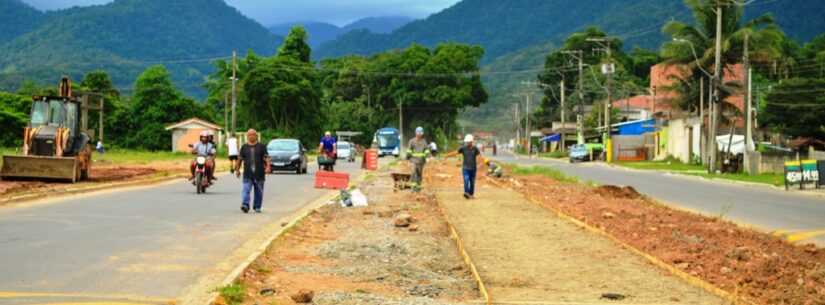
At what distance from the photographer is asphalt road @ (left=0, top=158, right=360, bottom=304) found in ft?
32.7

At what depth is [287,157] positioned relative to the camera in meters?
42.0

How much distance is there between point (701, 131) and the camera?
66000 millimetres

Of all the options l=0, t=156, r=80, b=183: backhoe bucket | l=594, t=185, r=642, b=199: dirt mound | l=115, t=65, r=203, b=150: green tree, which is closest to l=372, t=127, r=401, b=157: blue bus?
l=115, t=65, r=203, b=150: green tree

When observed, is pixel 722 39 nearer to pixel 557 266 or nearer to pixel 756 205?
pixel 756 205

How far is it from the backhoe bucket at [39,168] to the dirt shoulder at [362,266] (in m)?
11.1

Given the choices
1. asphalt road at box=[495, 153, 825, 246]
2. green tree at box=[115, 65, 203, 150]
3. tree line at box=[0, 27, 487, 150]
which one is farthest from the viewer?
green tree at box=[115, 65, 203, 150]

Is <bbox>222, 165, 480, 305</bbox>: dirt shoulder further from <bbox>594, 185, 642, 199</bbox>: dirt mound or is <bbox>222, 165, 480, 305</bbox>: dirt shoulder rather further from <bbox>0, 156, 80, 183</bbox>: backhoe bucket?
<bbox>0, 156, 80, 183</bbox>: backhoe bucket

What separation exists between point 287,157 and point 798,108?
43.7 meters

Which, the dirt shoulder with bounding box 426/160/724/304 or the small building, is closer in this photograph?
the dirt shoulder with bounding box 426/160/724/304

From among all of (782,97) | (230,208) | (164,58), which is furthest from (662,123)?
(164,58)

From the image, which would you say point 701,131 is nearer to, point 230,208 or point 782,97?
point 782,97

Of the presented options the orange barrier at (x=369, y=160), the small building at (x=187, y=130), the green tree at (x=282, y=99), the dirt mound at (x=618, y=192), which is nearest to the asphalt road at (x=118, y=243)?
the dirt mound at (x=618, y=192)

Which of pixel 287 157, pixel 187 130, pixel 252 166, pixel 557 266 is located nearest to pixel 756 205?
pixel 252 166

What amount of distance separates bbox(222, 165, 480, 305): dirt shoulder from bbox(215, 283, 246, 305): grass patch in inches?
2.8
